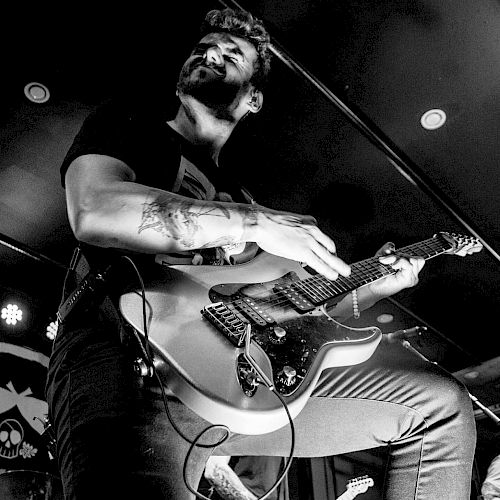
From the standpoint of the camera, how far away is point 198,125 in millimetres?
1914

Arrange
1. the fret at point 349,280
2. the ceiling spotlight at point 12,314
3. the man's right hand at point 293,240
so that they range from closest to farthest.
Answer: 1. the man's right hand at point 293,240
2. the fret at point 349,280
3. the ceiling spotlight at point 12,314

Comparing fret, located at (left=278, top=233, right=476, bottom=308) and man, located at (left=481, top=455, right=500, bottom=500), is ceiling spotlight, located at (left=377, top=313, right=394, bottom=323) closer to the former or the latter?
man, located at (left=481, top=455, right=500, bottom=500)

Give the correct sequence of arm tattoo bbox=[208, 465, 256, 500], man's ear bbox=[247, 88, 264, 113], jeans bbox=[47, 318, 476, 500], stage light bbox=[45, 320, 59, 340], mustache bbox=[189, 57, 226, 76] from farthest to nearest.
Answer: stage light bbox=[45, 320, 59, 340] → arm tattoo bbox=[208, 465, 256, 500] → man's ear bbox=[247, 88, 264, 113] → mustache bbox=[189, 57, 226, 76] → jeans bbox=[47, 318, 476, 500]

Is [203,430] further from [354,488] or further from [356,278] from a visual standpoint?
[354,488]

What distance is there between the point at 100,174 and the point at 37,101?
53.3 inches

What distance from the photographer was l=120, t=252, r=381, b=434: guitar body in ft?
3.15

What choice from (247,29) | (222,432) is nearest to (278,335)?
(222,432)

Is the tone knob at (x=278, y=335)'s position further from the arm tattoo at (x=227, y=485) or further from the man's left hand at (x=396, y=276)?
the arm tattoo at (x=227, y=485)

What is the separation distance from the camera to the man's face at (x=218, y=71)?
1.91 m

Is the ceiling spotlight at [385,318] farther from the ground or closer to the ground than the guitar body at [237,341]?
closer to the ground

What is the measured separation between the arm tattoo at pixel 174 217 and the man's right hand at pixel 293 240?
10 centimetres

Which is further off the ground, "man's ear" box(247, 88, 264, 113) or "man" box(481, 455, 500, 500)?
"man's ear" box(247, 88, 264, 113)

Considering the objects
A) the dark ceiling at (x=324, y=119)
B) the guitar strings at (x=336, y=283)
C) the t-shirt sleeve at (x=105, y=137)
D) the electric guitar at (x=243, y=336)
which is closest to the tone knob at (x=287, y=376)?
the electric guitar at (x=243, y=336)

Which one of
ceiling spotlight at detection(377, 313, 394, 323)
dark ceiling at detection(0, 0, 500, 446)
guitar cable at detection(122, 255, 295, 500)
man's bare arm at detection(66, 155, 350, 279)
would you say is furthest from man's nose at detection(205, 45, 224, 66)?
ceiling spotlight at detection(377, 313, 394, 323)
